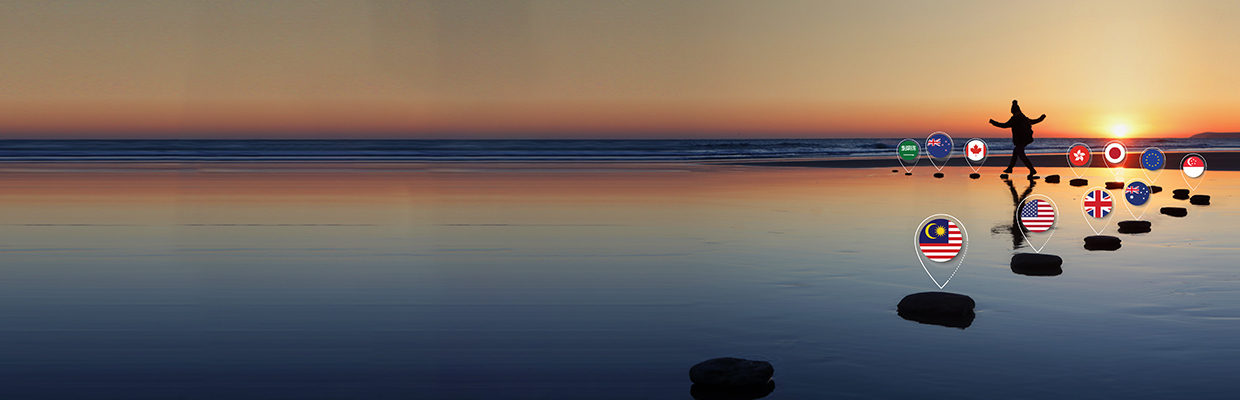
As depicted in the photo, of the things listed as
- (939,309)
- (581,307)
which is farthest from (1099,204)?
(581,307)

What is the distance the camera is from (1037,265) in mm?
8039

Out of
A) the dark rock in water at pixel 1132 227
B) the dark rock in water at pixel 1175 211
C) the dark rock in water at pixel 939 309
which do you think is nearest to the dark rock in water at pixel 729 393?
the dark rock in water at pixel 939 309

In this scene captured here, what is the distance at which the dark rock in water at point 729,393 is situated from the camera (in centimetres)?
444

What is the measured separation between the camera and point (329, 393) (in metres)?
4.53

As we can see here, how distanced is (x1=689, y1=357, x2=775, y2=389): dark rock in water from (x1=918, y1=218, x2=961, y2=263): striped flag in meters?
2.89

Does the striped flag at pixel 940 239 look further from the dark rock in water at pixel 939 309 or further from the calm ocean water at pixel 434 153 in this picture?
the calm ocean water at pixel 434 153

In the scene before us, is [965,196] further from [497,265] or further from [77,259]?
[77,259]

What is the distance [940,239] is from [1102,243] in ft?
11.9

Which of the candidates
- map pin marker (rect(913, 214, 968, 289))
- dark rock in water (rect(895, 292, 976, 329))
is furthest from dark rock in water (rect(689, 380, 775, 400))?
map pin marker (rect(913, 214, 968, 289))

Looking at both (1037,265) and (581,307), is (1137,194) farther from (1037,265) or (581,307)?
(581,307)

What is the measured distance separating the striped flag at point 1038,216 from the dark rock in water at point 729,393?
22.1 feet

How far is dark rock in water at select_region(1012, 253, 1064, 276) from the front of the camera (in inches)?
315

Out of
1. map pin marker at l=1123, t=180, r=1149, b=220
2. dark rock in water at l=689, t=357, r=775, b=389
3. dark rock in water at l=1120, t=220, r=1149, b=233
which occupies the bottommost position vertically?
dark rock in water at l=689, t=357, r=775, b=389

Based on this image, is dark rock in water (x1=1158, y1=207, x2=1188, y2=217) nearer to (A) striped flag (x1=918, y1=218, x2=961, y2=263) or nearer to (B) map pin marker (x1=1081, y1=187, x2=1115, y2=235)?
(B) map pin marker (x1=1081, y1=187, x2=1115, y2=235)
